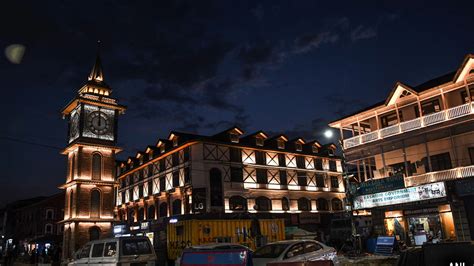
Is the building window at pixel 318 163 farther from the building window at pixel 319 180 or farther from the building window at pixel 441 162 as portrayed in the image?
the building window at pixel 441 162

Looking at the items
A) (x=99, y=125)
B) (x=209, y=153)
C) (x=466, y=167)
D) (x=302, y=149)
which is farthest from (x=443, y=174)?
(x=99, y=125)

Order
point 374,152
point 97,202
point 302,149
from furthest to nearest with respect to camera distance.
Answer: point 302,149, point 97,202, point 374,152

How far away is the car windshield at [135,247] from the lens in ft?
47.0

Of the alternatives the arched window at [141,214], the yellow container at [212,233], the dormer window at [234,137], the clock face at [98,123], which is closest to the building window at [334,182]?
the dormer window at [234,137]

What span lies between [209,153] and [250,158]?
20.6 ft

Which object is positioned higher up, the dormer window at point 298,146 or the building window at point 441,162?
the dormer window at point 298,146

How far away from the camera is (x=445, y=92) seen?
90.5 feet

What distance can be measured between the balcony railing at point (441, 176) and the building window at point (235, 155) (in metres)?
23.3

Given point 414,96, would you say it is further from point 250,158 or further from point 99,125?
point 99,125

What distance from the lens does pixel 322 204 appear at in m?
54.3

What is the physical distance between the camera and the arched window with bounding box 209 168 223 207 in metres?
43.3

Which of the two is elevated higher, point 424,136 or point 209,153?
point 209,153

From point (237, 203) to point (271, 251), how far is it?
3187 cm

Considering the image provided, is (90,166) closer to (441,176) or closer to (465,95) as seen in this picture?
(441,176)
